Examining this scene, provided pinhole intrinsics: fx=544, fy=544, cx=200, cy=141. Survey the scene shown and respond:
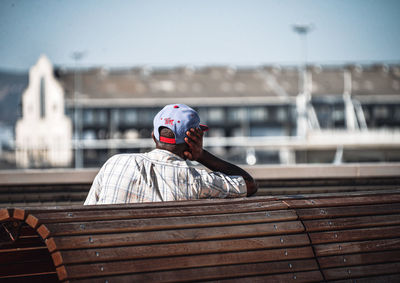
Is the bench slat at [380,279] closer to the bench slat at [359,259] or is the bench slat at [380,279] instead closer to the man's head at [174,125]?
the bench slat at [359,259]

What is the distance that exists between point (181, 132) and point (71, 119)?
4262 centimetres

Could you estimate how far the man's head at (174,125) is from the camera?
2330 millimetres

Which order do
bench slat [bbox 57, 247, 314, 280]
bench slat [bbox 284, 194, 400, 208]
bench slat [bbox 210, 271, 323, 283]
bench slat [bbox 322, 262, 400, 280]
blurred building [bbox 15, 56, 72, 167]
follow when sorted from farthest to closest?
blurred building [bbox 15, 56, 72, 167] → bench slat [bbox 284, 194, 400, 208] → bench slat [bbox 322, 262, 400, 280] → bench slat [bbox 210, 271, 323, 283] → bench slat [bbox 57, 247, 314, 280]

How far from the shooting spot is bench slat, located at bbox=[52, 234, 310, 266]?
171cm

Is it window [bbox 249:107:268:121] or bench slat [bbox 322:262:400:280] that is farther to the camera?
window [bbox 249:107:268:121]

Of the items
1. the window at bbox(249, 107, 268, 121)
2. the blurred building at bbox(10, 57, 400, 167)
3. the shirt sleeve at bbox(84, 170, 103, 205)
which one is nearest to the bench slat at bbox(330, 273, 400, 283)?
the shirt sleeve at bbox(84, 170, 103, 205)

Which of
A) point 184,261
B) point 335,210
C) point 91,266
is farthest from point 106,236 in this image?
point 335,210

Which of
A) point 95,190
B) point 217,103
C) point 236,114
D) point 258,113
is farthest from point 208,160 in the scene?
point 258,113

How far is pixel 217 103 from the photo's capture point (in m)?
43.2

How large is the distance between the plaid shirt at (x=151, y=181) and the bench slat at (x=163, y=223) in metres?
0.32

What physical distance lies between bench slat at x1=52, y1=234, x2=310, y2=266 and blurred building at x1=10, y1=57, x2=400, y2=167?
119 ft

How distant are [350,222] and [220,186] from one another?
1.83 ft

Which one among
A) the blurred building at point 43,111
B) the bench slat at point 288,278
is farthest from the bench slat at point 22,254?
the blurred building at point 43,111

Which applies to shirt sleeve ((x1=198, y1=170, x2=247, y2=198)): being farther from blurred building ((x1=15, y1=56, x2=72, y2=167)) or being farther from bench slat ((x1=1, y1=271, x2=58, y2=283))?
blurred building ((x1=15, y1=56, x2=72, y2=167))
